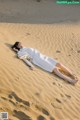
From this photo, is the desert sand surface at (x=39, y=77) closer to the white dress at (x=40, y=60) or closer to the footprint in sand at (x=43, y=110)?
the footprint in sand at (x=43, y=110)

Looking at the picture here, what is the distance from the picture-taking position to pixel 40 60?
378 inches

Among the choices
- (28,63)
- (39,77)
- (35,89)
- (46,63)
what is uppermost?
(46,63)

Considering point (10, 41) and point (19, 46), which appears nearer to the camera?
point (19, 46)

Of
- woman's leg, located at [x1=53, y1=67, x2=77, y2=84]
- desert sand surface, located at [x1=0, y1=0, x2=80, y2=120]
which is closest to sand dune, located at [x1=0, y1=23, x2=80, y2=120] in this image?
desert sand surface, located at [x1=0, y1=0, x2=80, y2=120]

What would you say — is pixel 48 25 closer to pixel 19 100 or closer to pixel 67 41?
pixel 67 41

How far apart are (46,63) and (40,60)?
0.22 metres

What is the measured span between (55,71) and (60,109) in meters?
1.79

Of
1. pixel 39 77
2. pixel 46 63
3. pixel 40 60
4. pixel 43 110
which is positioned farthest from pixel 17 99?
pixel 40 60

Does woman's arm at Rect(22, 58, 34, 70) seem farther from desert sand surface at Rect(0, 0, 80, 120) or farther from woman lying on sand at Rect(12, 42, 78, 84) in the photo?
desert sand surface at Rect(0, 0, 80, 120)

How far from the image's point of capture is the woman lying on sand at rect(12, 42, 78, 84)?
30.1ft

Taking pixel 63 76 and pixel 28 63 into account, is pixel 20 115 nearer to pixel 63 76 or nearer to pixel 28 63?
pixel 63 76

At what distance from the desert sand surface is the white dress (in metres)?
0.16

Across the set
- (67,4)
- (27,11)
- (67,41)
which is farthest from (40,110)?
(67,4)

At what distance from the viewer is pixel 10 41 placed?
37.4ft
